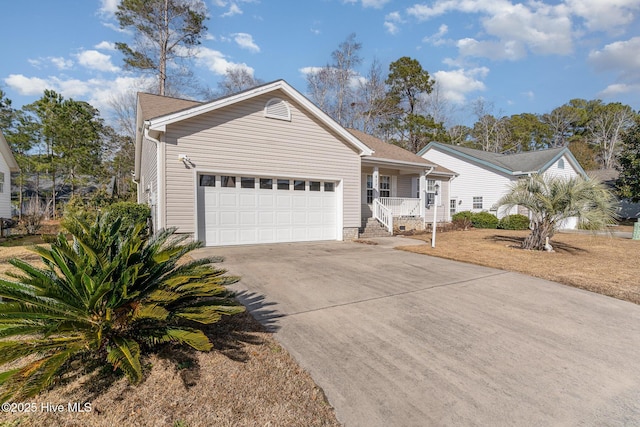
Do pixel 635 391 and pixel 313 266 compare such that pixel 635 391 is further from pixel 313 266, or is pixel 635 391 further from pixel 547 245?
pixel 547 245

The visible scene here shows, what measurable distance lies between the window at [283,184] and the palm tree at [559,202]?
739cm

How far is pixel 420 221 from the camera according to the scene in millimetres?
15828

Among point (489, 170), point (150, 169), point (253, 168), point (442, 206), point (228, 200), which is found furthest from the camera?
point (489, 170)

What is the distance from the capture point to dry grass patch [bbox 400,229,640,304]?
5887 mm

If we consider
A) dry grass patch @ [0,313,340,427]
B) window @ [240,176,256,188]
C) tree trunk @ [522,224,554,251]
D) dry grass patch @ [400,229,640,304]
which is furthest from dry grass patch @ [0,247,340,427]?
tree trunk @ [522,224,554,251]

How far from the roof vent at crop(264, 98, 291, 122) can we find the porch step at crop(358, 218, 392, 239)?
18.4ft

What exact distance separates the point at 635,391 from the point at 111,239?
4976mm

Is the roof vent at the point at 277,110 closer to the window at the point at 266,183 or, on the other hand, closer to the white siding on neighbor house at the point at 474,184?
the window at the point at 266,183

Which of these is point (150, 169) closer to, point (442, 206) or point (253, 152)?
point (253, 152)

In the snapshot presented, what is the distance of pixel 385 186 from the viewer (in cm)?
1664

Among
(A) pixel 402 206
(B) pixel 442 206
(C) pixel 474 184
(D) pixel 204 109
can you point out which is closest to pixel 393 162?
(A) pixel 402 206

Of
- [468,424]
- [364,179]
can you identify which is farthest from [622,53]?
[468,424]

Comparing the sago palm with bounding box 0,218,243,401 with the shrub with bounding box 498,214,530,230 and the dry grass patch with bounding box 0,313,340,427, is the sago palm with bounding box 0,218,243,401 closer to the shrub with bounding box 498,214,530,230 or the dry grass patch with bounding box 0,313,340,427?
the dry grass patch with bounding box 0,313,340,427

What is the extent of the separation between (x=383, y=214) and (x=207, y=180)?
26.6ft
